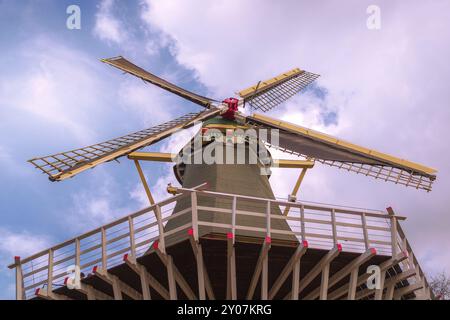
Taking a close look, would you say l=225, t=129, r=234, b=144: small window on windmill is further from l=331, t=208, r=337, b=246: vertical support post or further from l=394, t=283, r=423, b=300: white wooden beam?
l=394, t=283, r=423, b=300: white wooden beam

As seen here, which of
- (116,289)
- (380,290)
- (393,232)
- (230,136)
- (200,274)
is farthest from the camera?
(230,136)

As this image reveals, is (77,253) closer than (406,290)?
Yes

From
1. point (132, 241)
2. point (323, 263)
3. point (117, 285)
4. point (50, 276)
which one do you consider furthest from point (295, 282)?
point (50, 276)

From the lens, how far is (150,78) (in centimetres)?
1853

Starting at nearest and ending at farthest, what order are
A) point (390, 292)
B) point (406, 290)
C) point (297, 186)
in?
1. point (390, 292)
2. point (406, 290)
3. point (297, 186)

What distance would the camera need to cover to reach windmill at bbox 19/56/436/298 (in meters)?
10.6

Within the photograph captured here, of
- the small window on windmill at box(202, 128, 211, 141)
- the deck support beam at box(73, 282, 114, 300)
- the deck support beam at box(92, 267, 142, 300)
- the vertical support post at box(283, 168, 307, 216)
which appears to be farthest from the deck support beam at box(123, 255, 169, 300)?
the small window on windmill at box(202, 128, 211, 141)

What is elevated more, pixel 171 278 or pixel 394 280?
pixel 171 278

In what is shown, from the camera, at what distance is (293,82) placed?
22672 mm

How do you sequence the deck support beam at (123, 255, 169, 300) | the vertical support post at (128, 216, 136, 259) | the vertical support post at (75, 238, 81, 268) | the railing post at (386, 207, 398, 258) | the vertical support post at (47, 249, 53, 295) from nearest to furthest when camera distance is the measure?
the deck support beam at (123, 255, 169, 300) < the vertical support post at (128, 216, 136, 259) < the railing post at (386, 207, 398, 258) < the vertical support post at (75, 238, 81, 268) < the vertical support post at (47, 249, 53, 295)

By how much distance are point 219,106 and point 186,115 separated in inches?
50.2

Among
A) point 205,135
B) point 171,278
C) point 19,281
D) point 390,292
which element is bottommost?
point 390,292

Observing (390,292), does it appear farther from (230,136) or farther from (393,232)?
(230,136)

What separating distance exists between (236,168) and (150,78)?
19.9 feet
